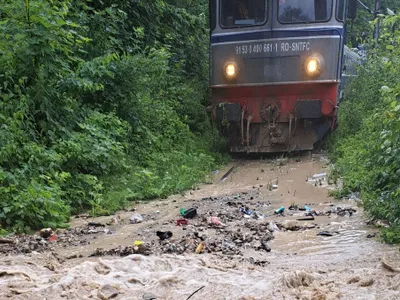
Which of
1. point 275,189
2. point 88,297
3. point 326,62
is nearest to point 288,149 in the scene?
point 326,62

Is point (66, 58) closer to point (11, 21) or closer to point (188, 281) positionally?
point (11, 21)

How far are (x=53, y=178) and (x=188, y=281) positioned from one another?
3267 millimetres

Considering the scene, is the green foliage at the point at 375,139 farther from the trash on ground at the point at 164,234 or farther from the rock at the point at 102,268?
the rock at the point at 102,268

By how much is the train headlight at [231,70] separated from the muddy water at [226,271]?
5.06 meters

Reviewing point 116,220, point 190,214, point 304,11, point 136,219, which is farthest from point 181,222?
point 304,11

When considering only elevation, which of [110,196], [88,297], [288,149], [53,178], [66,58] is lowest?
[288,149]

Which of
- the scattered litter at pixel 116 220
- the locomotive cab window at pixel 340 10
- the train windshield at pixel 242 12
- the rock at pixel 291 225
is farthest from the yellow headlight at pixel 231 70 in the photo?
the rock at pixel 291 225

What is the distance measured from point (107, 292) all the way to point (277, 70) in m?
7.60

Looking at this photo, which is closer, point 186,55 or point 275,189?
point 275,189

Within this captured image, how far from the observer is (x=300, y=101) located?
10.4m

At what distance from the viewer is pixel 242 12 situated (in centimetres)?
1088

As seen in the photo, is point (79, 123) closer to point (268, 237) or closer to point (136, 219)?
point (136, 219)

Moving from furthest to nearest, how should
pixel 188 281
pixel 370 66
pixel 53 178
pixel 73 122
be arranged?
A: pixel 370 66 < pixel 73 122 < pixel 53 178 < pixel 188 281

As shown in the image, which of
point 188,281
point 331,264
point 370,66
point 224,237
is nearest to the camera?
point 188,281
